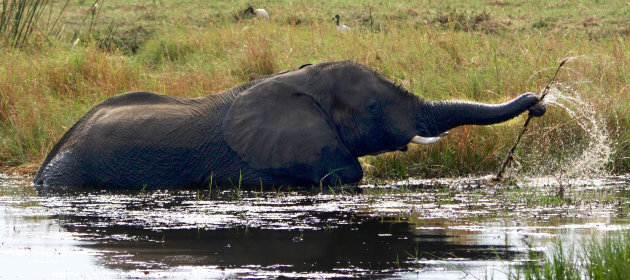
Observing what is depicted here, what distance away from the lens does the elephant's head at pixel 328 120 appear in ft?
28.4

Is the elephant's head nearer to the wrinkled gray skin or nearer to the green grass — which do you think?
the wrinkled gray skin

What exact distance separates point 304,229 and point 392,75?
582 centimetres

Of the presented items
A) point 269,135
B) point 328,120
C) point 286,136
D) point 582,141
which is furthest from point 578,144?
point 269,135

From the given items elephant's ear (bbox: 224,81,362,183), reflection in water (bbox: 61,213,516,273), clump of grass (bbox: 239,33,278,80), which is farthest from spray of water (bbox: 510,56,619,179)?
clump of grass (bbox: 239,33,278,80)

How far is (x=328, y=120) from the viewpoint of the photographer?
8.82 metres

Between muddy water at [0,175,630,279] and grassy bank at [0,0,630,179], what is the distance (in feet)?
2.38

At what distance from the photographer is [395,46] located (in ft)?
43.8

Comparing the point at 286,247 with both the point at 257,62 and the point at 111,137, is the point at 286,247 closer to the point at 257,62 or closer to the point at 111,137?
the point at 111,137

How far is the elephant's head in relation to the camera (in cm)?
866

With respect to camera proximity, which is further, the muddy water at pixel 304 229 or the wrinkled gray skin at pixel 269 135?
the wrinkled gray skin at pixel 269 135

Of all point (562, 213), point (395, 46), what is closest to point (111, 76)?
point (395, 46)

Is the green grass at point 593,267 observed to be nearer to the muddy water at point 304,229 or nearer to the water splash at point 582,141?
the muddy water at point 304,229

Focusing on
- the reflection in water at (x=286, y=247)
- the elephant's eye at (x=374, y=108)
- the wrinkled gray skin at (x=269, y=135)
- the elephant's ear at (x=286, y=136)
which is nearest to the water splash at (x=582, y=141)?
the wrinkled gray skin at (x=269, y=135)

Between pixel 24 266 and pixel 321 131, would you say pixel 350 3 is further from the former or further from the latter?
pixel 24 266
